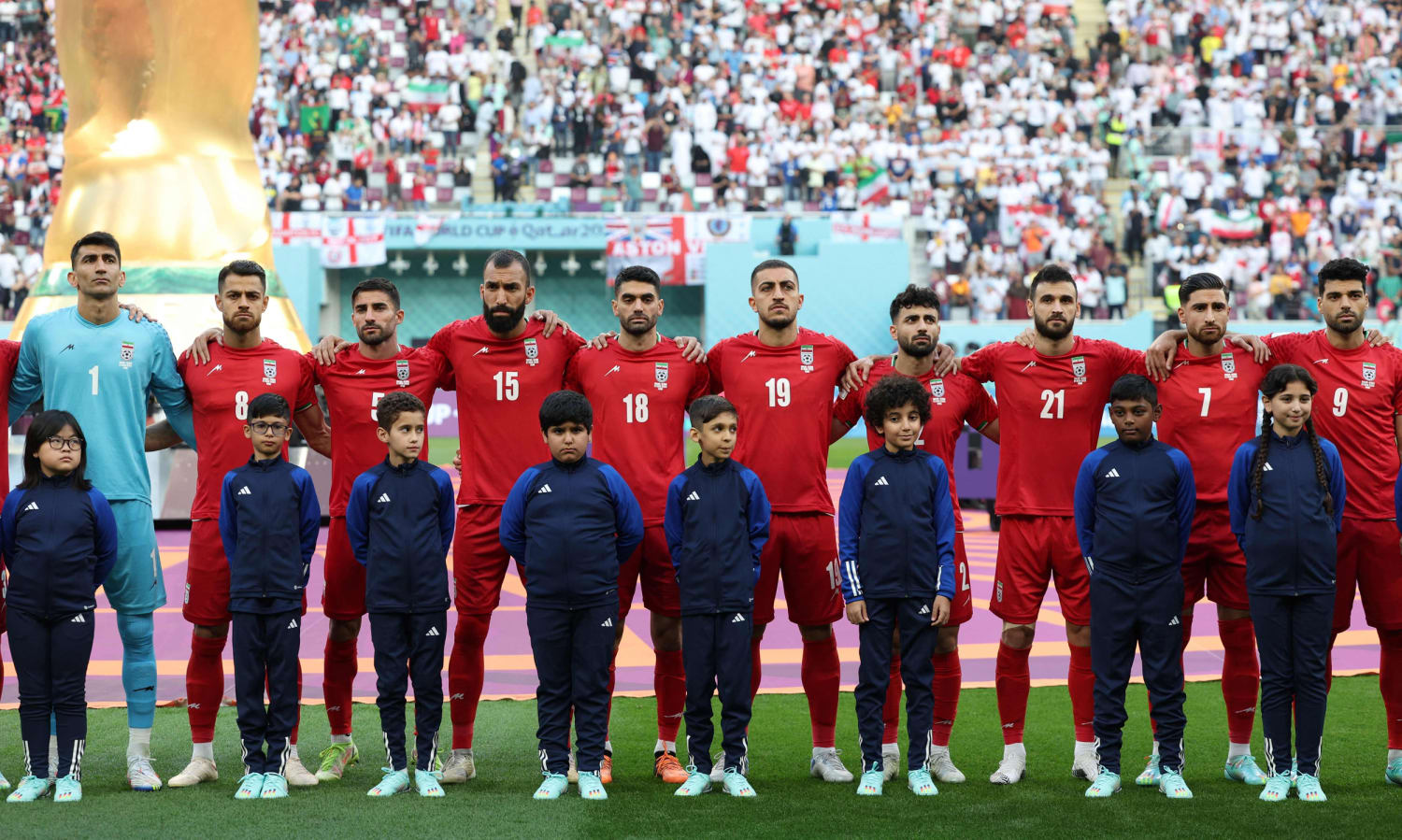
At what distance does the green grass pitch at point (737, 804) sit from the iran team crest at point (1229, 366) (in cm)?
168

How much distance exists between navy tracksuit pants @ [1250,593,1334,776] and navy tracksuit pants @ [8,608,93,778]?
14.9 ft

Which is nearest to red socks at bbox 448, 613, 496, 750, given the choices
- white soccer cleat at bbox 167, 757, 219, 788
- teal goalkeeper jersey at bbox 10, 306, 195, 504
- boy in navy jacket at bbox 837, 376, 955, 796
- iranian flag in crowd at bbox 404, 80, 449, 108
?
white soccer cleat at bbox 167, 757, 219, 788

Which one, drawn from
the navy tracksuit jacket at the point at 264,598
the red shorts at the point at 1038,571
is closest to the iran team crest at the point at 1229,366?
the red shorts at the point at 1038,571

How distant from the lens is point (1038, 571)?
20.6ft

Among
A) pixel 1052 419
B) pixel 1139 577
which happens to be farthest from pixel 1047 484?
pixel 1139 577

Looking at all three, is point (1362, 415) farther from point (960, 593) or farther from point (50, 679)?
point (50, 679)

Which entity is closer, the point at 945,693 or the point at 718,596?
the point at 718,596

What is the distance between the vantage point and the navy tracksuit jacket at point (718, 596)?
19.4 ft

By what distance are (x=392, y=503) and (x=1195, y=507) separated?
327 cm

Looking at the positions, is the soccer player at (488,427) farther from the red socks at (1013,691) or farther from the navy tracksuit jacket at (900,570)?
the red socks at (1013,691)

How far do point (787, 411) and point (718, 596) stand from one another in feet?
2.98

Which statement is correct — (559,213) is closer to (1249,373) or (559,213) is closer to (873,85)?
(873,85)

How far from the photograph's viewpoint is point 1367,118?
30156 millimetres

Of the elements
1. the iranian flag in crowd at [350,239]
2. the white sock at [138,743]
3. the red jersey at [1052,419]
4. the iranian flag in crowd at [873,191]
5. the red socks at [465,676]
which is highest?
the iranian flag in crowd at [873,191]
